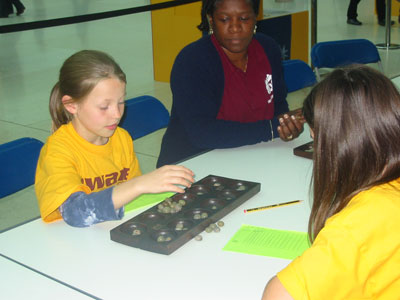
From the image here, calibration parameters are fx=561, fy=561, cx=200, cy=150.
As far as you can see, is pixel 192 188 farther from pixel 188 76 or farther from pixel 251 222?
pixel 188 76

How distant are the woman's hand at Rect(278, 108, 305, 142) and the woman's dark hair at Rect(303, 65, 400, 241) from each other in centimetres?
100

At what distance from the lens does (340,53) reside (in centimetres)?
Answer: 344

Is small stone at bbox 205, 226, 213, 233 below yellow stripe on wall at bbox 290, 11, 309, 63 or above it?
below

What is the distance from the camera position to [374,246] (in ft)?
3.05

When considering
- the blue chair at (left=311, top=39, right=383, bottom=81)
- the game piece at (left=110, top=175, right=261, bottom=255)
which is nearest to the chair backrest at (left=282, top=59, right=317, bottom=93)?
the blue chair at (left=311, top=39, right=383, bottom=81)

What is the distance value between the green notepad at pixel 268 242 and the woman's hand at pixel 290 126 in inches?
26.4

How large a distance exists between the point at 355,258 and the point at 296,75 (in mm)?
2350

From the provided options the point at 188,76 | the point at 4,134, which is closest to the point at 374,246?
the point at 188,76

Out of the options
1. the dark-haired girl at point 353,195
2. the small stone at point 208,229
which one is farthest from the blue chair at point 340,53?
the dark-haired girl at point 353,195

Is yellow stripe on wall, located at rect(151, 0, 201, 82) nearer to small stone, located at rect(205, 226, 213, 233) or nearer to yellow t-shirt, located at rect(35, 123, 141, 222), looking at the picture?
yellow t-shirt, located at rect(35, 123, 141, 222)

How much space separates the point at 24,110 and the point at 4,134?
0.61 m

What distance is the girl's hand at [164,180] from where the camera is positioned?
1.41 m

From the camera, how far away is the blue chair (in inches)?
133

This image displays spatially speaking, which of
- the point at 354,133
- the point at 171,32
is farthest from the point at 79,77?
the point at 171,32
